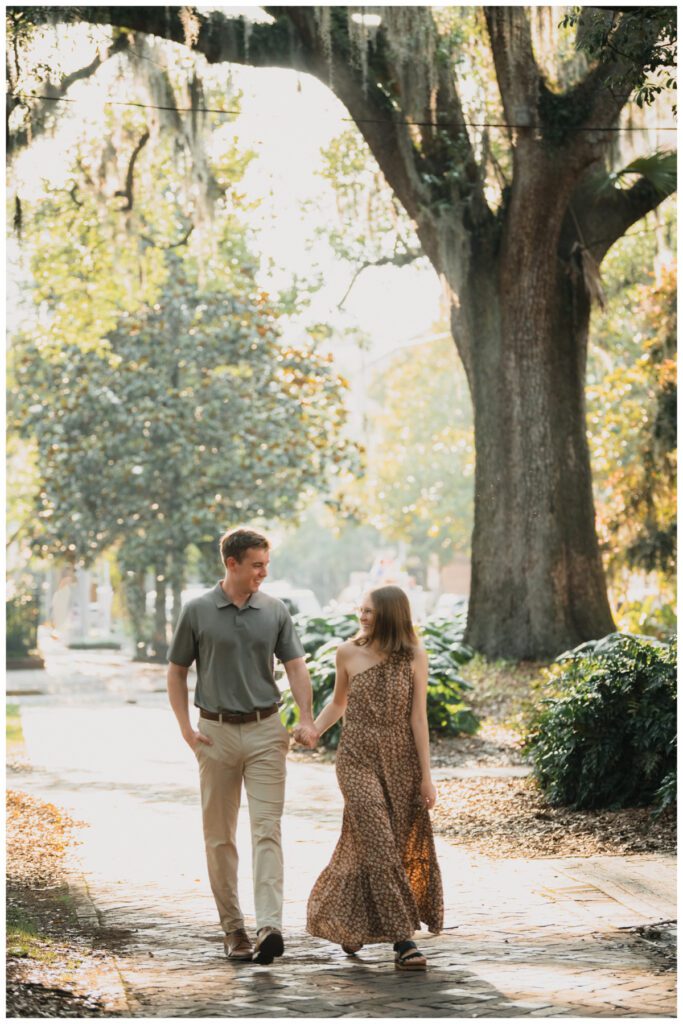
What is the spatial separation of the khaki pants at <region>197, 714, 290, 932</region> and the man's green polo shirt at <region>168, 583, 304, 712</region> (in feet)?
0.40

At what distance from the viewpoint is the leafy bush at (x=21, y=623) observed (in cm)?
3228

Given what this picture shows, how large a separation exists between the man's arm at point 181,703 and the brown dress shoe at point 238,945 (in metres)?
0.84

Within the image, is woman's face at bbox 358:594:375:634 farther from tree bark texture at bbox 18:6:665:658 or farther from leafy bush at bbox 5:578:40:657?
leafy bush at bbox 5:578:40:657

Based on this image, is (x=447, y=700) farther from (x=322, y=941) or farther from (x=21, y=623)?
(x=21, y=623)

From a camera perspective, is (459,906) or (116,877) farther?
(116,877)

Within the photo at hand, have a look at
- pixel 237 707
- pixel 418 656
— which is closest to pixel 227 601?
pixel 237 707

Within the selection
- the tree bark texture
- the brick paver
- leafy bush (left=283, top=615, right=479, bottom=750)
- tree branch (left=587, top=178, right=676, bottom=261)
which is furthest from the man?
tree branch (left=587, top=178, right=676, bottom=261)

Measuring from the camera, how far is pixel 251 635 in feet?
22.8

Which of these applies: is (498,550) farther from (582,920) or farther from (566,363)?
(582,920)

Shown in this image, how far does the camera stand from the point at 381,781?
6789 millimetres

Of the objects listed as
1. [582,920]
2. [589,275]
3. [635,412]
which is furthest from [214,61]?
[635,412]

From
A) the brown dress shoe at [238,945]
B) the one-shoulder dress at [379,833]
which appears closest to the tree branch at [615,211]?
the one-shoulder dress at [379,833]

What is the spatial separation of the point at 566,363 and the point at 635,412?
Result: 8347mm

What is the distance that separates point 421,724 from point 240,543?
1150 mm
